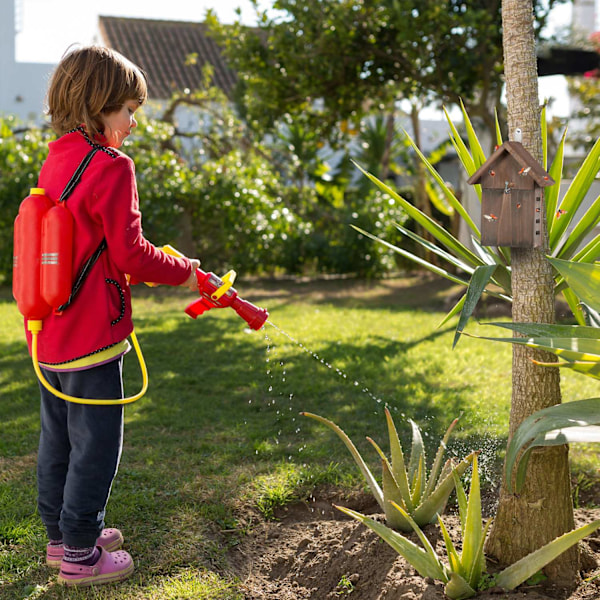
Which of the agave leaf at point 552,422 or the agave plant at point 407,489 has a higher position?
the agave leaf at point 552,422

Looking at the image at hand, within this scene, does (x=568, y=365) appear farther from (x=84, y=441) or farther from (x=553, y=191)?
(x=84, y=441)

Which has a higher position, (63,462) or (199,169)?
(199,169)

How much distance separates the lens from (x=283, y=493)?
126 inches

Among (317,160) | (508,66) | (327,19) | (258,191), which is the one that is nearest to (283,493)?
(508,66)

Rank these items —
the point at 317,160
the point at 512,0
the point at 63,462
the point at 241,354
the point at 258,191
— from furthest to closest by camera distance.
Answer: the point at 317,160, the point at 258,191, the point at 241,354, the point at 63,462, the point at 512,0

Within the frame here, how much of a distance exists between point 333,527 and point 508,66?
182 centimetres

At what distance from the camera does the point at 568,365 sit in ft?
5.88

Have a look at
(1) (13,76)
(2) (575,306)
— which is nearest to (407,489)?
(2) (575,306)

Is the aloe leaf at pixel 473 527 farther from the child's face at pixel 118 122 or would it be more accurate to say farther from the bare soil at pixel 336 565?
the child's face at pixel 118 122

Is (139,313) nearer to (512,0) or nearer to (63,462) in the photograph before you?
(63,462)

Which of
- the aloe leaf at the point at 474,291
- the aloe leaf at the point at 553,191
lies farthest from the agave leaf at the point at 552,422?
the aloe leaf at the point at 553,191

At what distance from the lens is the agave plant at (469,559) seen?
6.80 feet

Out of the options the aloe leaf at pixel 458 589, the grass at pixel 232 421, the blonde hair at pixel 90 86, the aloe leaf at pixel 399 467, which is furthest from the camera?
the grass at pixel 232 421

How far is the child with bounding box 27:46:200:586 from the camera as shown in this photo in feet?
7.55
